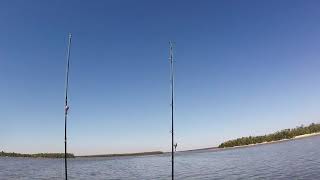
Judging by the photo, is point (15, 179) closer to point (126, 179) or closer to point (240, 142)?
point (126, 179)

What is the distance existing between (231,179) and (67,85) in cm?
1584

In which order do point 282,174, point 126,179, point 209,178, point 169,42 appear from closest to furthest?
point 169,42 < point 282,174 < point 209,178 < point 126,179

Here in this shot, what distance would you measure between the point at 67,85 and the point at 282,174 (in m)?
18.5

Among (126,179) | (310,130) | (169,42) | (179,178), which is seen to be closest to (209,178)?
(179,178)

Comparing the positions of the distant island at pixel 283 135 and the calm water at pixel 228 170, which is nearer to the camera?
Result: the calm water at pixel 228 170

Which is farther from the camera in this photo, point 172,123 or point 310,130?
point 310,130

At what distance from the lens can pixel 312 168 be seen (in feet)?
108

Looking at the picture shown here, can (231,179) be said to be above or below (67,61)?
below

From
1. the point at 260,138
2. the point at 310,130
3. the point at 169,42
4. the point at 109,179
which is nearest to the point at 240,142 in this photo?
the point at 260,138

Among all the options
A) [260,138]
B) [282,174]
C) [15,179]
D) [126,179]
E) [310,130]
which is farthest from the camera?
[260,138]

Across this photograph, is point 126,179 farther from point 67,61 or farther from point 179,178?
point 67,61

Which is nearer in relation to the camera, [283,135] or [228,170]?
[228,170]

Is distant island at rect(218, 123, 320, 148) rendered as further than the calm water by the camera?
Yes

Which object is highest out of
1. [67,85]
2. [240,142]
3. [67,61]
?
[67,61]
